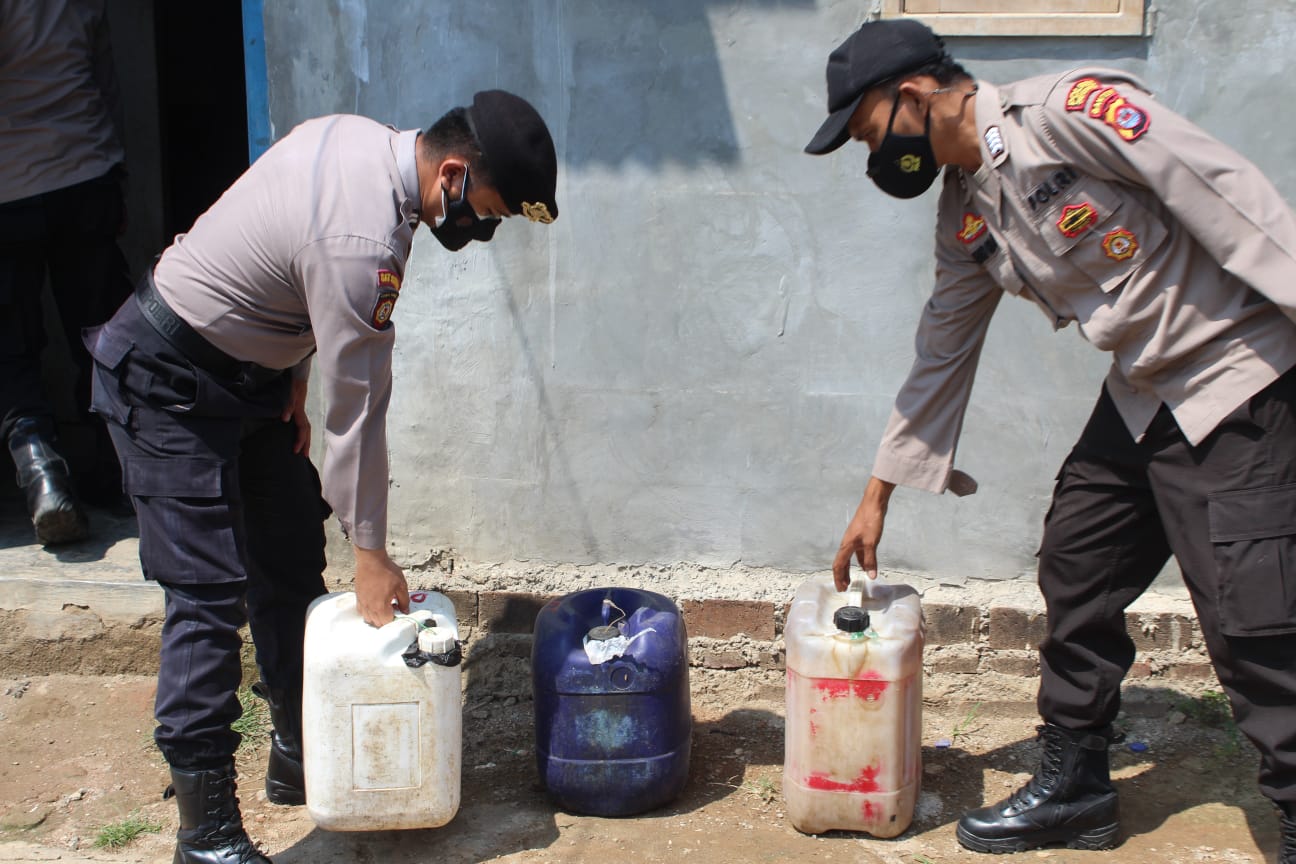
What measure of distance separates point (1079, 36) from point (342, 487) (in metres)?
2.33

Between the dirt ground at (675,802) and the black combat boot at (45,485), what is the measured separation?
1.61 feet

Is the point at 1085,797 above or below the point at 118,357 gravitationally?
below

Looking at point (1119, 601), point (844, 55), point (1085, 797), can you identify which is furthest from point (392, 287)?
point (1085, 797)

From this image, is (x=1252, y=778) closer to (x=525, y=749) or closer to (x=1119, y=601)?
(x=1119, y=601)

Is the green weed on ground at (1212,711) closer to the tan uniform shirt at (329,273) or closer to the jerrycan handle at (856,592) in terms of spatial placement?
the jerrycan handle at (856,592)

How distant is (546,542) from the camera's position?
151 inches

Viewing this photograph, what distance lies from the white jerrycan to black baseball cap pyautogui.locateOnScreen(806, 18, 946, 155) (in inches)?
56.0

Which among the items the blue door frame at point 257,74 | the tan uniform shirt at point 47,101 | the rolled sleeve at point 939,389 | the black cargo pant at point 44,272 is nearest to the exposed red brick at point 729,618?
the rolled sleeve at point 939,389

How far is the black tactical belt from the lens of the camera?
2.67 meters

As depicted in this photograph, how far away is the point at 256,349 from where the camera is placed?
2721mm

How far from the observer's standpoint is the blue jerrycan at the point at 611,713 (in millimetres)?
3018

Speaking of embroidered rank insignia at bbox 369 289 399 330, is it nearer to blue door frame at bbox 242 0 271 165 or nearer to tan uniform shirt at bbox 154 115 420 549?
tan uniform shirt at bbox 154 115 420 549

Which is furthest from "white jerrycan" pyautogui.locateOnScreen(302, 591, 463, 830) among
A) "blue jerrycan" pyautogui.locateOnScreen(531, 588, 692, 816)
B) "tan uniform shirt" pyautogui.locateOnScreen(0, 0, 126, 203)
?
"tan uniform shirt" pyautogui.locateOnScreen(0, 0, 126, 203)

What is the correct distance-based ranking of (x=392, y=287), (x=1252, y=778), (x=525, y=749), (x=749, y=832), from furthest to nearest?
(x=525, y=749)
(x=1252, y=778)
(x=749, y=832)
(x=392, y=287)
